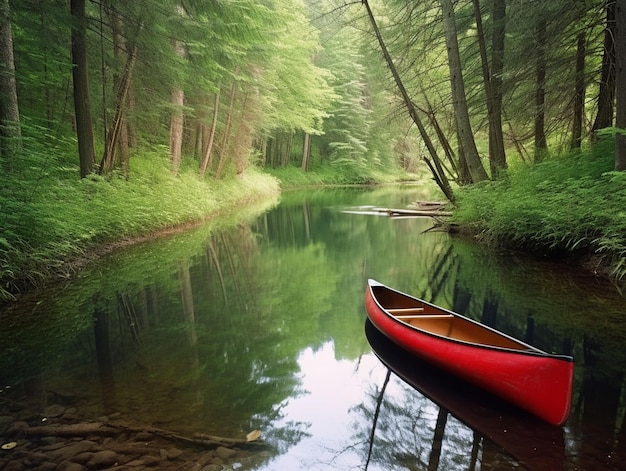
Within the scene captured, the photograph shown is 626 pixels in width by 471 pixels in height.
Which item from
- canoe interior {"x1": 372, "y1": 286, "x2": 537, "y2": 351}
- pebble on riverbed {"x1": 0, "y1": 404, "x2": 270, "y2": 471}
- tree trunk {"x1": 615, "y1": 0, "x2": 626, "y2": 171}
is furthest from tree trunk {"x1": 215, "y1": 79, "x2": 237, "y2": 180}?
pebble on riverbed {"x1": 0, "y1": 404, "x2": 270, "y2": 471}

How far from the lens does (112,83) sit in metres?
12.1

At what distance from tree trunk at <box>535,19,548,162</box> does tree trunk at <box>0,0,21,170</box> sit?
10.3 m

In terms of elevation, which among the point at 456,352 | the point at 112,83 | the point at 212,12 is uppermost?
the point at 212,12

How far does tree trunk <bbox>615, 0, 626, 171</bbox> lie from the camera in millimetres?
6734

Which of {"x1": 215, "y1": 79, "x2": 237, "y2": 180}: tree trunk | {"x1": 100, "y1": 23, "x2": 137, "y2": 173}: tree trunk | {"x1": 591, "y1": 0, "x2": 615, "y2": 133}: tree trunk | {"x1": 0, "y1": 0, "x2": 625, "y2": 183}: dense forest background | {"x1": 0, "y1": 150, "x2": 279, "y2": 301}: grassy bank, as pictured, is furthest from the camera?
{"x1": 215, "y1": 79, "x2": 237, "y2": 180}: tree trunk

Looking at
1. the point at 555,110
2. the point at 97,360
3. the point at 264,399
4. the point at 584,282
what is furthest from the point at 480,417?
the point at 555,110

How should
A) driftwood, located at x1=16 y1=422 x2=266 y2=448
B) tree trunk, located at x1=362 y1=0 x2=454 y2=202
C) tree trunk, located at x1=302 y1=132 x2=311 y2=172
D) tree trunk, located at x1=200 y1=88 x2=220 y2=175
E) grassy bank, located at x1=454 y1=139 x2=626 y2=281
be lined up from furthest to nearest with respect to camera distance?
tree trunk, located at x1=302 y1=132 x2=311 y2=172, tree trunk, located at x1=200 y1=88 x2=220 y2=175, tree trunk, located at x1=362 y1=0 x2=454 y2=202, grassy bank, located at x1=454 y1=139 x2=626 y2=281, driftwood, located at x1=16 y1=422 x2=266 y2=448

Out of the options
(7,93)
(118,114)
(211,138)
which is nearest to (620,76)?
(7,93)

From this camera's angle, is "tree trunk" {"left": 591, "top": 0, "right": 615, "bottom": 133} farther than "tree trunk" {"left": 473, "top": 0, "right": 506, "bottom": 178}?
No

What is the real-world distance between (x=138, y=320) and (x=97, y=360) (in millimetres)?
1417

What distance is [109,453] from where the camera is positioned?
3041 millimetres

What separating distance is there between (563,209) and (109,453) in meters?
7.68

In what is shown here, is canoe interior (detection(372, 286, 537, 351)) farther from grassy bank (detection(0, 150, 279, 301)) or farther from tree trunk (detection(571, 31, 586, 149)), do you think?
tree trunk (detection(571, 31, 586, 149))

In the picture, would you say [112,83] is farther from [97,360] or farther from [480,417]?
[480,417]
